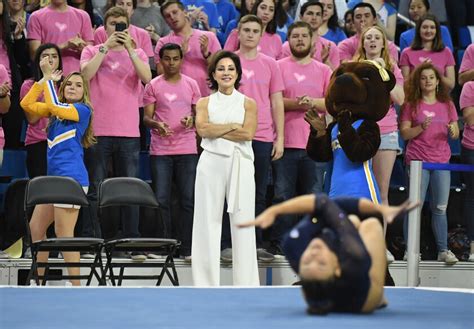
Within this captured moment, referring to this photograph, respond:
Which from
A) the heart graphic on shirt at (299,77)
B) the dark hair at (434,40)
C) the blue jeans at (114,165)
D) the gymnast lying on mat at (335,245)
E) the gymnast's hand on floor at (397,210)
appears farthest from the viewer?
the dark hair at (434,40)

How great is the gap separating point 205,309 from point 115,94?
191 inches

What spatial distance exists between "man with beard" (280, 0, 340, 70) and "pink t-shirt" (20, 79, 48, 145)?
237cm

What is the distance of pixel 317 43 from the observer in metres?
9.75

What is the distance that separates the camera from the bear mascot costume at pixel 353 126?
5270mm

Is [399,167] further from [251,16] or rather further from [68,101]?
[68,101]

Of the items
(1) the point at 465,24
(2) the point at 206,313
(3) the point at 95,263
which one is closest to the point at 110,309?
(2) the point at 206,313

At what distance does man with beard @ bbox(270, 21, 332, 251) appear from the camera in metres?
8.78

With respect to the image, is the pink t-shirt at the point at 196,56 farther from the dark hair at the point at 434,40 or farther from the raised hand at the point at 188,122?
the dark hair at the point at 434,40

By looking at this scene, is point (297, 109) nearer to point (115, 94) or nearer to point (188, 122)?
point (188, 122)

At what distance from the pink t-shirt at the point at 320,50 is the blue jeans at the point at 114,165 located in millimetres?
1776

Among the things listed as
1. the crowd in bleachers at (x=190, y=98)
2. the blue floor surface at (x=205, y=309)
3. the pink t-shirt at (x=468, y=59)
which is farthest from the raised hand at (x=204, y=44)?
the blue floor surface at (x=205, y=309)

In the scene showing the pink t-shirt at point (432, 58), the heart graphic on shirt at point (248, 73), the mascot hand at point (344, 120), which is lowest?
the mascot hand at point (344, 120)

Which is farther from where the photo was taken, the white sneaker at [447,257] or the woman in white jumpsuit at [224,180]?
the white sneaker at [447,257]

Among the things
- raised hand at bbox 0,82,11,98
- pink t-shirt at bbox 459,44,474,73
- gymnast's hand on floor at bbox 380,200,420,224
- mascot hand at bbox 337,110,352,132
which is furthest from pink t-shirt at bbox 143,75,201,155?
gymnast's hand on floor at bbox 380,200,420,224
